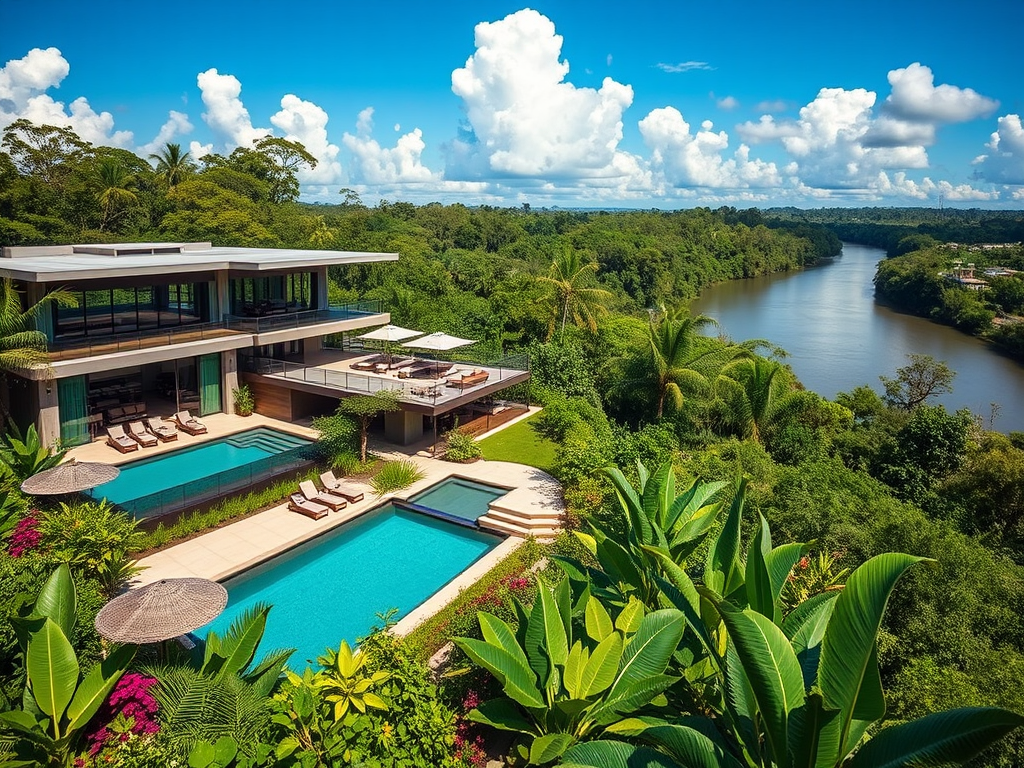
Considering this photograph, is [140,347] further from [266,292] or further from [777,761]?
[777,761]

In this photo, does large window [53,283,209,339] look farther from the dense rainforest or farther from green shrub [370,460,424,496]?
green shrub [370,460,424,496]

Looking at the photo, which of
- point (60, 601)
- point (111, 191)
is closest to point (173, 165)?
point (111, 191)

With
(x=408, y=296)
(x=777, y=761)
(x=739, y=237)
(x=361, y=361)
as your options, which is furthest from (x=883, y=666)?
(x=739, y=237)

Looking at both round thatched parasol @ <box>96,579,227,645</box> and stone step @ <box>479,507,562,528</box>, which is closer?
round thatched parasol @ <box>96,579,227,645</box>

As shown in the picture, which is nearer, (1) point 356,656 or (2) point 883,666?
(1) point 356,656

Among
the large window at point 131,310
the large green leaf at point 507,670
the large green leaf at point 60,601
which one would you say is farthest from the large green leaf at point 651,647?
the large window at point 131,310

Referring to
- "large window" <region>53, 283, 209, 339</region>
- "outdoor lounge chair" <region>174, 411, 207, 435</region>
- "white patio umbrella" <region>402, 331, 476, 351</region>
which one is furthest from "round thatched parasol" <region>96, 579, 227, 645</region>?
"large window" <region>53, 283, 209, 339</region>
